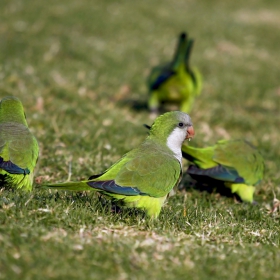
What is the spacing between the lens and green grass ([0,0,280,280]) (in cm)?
349

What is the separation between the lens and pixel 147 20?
53.3 feet

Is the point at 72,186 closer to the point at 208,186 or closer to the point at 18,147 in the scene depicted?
the point at 18,147

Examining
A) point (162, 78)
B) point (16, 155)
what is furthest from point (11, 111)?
point (162, 78)

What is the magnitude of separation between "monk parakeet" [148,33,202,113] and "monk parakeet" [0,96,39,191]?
4694 mm

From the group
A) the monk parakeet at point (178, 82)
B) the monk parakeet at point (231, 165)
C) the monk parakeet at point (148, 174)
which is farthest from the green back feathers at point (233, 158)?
the monk parakeet at point (178, 82)

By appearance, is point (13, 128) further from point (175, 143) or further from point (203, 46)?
point (203, 46)

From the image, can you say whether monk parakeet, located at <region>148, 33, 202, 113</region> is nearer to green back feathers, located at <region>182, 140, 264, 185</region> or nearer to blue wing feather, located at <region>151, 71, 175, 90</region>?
blue wing feather, located at <region>151, 71, 175, 90</region>

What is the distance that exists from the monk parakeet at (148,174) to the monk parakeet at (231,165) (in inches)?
28.5

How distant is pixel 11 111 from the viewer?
17.8ft

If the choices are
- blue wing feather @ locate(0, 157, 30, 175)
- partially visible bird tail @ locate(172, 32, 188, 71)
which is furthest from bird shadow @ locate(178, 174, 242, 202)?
partially visible bird tail @ locate(172, 32, 188, 71)

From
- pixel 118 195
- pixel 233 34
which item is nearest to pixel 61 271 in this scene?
pixel 118 195

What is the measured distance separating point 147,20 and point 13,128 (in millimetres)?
11880

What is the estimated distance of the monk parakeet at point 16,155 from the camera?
4590 millimetres

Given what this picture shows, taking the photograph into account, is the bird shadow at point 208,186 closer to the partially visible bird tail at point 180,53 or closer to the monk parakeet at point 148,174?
the monk parakeet at point 148,174
